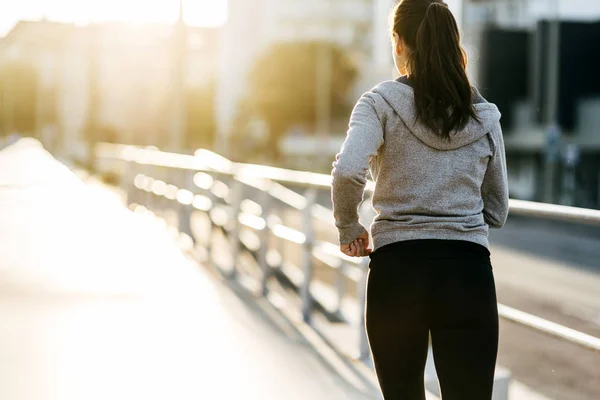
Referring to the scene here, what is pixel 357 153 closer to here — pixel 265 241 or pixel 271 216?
pixel 265 241

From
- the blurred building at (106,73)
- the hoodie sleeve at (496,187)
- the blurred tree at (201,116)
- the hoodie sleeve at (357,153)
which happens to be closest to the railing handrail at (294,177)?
the hoodie sleeve at (496,187)

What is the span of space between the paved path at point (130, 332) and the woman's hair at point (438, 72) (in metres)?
2.44

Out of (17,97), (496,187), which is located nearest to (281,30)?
(17,97)

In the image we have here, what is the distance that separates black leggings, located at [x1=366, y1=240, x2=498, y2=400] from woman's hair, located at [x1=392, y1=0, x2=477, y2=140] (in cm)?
32

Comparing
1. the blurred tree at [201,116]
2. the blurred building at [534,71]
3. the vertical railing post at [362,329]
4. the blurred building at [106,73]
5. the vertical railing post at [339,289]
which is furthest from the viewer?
the blurred tree at [201,116]

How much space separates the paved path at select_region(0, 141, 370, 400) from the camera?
4.95m

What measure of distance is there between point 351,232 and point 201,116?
7787 cm

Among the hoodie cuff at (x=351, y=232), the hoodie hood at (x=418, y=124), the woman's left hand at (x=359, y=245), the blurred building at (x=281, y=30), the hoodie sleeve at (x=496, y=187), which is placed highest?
the blurred building at (x=281, y=30)

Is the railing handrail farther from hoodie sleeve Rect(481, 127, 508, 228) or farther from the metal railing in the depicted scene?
hoodie sleeve Rect(481, 127, 508, 228)

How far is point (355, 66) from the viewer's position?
6525cm

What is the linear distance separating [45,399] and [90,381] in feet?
1.20

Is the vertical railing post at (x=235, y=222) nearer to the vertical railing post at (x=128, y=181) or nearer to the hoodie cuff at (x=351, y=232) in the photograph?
the hoodie cuff at (x=351, y=232)

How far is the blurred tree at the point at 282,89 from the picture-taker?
58.8m

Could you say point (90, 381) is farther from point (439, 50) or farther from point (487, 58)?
point (487, 58)
